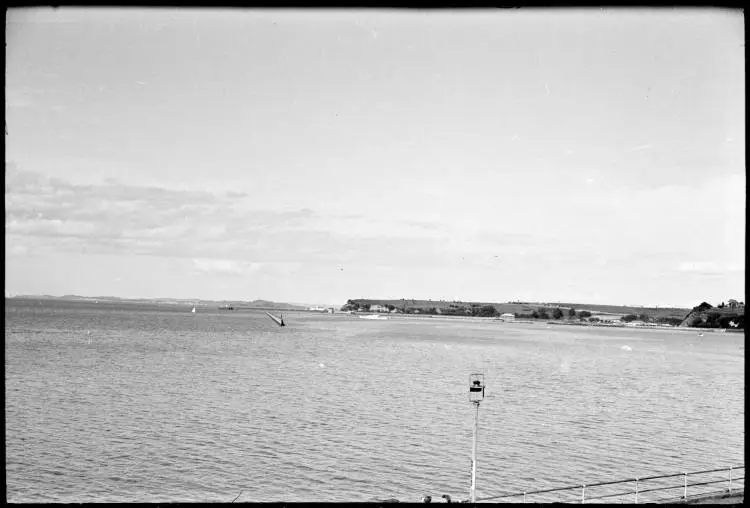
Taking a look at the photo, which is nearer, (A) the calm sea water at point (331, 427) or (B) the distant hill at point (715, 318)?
(A) the calm sea water at point (331, 427)

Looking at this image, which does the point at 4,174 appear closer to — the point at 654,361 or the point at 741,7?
the point at 741,7

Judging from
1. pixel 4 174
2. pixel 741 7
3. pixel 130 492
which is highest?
pixel 741 7

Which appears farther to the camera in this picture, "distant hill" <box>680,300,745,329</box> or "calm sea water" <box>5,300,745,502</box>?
"distant hill" <box>680,300,745,329</box>

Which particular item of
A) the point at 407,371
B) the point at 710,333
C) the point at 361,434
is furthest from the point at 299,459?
the point at 710,333

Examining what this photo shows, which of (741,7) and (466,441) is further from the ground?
(741,7)

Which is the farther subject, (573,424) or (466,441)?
(573,424)

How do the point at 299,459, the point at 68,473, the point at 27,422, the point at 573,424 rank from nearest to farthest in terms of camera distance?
the point at 68,473
the point at 299,459
the point at 27,422
the point at 573,424

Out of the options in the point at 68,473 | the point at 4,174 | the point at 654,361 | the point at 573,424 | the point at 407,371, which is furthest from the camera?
the point at 654,361

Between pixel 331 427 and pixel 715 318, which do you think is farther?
pixel 715 318
